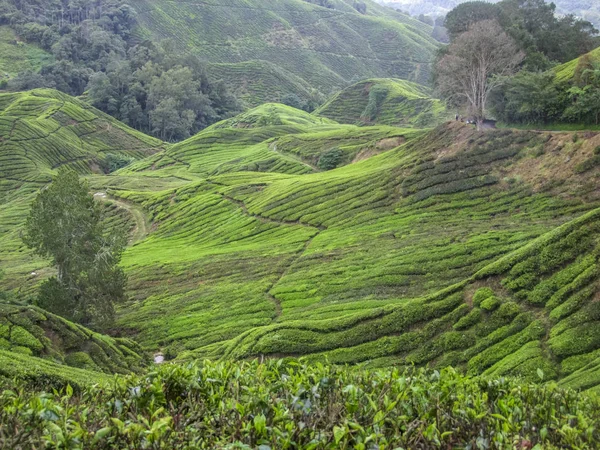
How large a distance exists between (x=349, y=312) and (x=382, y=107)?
132340mm

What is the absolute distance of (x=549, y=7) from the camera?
271 feet

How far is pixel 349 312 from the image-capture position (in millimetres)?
33938

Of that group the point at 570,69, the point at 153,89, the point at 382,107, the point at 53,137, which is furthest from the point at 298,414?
the point at 153,89

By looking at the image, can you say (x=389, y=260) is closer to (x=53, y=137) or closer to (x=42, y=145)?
(x=42, y=145)

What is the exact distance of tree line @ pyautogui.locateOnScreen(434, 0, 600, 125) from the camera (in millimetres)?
50625

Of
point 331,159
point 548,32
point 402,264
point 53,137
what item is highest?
point 548,32

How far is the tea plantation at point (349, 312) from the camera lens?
30.9 feet

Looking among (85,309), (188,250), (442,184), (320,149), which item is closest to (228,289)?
(85,309)

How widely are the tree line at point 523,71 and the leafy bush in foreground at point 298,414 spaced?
45639mm

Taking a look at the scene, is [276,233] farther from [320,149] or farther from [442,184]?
[320,149]

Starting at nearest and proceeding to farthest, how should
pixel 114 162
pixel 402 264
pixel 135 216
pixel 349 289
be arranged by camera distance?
1. pixel 349 289
2. pixel 402 264
3. pixel 135 216
4. pixel 114 162

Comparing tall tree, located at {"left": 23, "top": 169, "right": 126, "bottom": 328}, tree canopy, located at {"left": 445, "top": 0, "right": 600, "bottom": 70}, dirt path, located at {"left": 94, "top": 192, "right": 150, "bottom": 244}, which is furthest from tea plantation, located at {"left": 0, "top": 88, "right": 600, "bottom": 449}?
tree canopy, located at {"left": 445, "top": 0, "right": 600, "bottom": 70}

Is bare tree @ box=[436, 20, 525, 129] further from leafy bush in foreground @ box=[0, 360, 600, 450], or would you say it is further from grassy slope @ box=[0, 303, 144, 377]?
leafy bush in foreground @ box=[0, 360, 600, 450]

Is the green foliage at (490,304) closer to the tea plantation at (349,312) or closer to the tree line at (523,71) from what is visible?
the tea plantation at (349,312)
